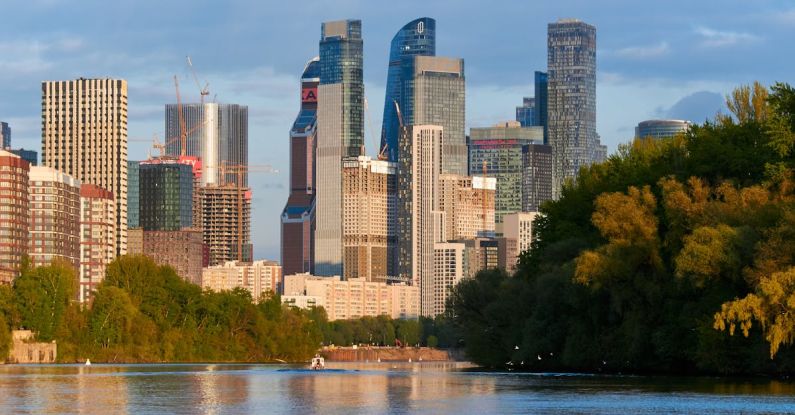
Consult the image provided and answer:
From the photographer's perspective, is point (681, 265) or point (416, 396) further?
point (681, 265)

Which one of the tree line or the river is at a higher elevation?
the tree line

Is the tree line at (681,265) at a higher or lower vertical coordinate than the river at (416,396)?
higher

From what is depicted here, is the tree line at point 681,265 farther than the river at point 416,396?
Yes

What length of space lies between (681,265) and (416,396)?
1758cm

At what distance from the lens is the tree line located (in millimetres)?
88188

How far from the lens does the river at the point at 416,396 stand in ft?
239

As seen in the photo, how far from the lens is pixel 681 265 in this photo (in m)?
92.4

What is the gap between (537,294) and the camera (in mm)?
119312

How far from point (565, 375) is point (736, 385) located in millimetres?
26677

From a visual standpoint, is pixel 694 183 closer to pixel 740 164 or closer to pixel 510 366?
pixel 740 164

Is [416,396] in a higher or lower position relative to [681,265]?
lower

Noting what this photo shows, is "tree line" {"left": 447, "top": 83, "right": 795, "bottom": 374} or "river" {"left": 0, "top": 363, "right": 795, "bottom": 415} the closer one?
"river" {"left": 0, "top": 363, "right": 795, "bottom": 415}

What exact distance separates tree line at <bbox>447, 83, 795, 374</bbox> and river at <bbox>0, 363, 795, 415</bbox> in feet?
8.19

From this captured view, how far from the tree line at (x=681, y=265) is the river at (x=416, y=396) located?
8.19 ft
